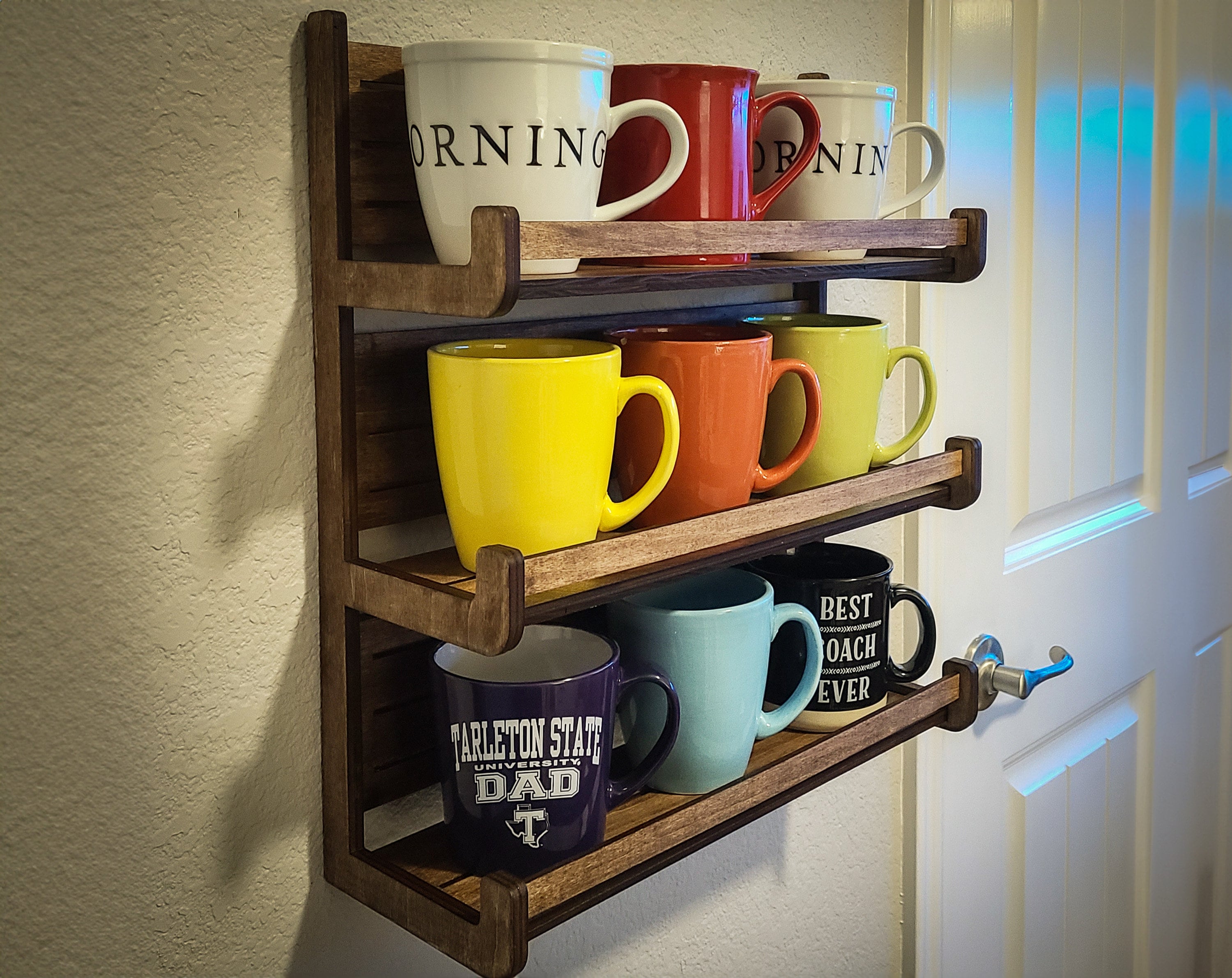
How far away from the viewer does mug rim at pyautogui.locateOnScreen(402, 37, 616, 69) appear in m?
0.48

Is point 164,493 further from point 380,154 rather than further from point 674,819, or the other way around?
point 674,819

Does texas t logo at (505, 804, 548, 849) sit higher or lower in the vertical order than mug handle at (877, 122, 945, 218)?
lower

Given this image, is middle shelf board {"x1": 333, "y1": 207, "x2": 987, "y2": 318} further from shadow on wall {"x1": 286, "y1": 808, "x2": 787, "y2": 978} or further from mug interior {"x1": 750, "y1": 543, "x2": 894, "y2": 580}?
shadow on wall {"x1": 286, "y1": 808, "x2": 787, "y2": 978}

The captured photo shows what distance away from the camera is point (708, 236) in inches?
21.8

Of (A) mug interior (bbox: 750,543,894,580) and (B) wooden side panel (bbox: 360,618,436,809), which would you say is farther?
(A) mug interior (bbox: 750,543,894,580)

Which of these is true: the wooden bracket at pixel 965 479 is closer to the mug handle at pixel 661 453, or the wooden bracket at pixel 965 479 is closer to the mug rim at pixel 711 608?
the mug rim at pixel 711 608

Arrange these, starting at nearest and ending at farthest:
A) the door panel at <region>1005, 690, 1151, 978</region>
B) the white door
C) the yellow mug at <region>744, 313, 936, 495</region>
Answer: the yellow mug at <region>744, 313, 936, 495</region>
the white door
the door panel at <region>1005, 690, 1151, 978</region>

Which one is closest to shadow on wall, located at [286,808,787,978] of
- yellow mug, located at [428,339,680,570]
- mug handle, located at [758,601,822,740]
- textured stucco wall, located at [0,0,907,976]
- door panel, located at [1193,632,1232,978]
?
textured stucco wall, located at [0,0,907,976]

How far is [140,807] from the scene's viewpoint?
1.75ft

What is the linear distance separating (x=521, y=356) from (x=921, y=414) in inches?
11.8

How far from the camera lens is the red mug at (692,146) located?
580 millimetres

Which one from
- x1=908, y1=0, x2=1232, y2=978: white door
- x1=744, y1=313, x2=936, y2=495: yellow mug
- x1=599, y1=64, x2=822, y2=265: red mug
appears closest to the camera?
x1=599, y1=64, x2=822, y2=265: red mug

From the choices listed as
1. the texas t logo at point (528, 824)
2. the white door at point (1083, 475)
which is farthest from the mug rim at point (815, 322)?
the texas t logo at point (528, 824)

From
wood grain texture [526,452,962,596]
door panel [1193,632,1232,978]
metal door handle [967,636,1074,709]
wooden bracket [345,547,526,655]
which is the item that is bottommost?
door panel [1193,632,1232,978]
